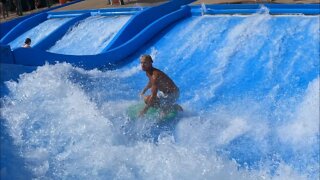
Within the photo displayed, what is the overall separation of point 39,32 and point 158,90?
5807 mm

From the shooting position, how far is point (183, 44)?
8.14m

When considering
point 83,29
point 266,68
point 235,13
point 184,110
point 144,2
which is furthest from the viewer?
point 144,2

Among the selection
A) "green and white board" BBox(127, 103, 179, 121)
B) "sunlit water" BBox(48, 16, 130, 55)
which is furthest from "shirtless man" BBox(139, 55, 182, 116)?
"sunlit water" BBox(48, 16, 130, 55)

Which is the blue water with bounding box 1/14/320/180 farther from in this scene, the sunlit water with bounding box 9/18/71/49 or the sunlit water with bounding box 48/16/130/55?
the sunlit water with bounding box 9/18/71/49

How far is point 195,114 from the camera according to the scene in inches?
237

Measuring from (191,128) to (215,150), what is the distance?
580mm

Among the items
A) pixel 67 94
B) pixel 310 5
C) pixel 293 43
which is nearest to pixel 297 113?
pixel 293 43

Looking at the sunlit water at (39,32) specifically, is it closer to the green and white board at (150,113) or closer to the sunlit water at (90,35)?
the sunlit water at (90,35)

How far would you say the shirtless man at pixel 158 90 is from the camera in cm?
566

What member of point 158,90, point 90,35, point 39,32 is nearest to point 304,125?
point 158,90

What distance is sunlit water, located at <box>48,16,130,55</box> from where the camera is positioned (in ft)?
29.9

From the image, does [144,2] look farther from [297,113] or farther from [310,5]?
[297,113]

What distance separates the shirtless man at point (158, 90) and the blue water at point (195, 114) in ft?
0.68

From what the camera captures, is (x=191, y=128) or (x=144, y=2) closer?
(x=191, y=128)
